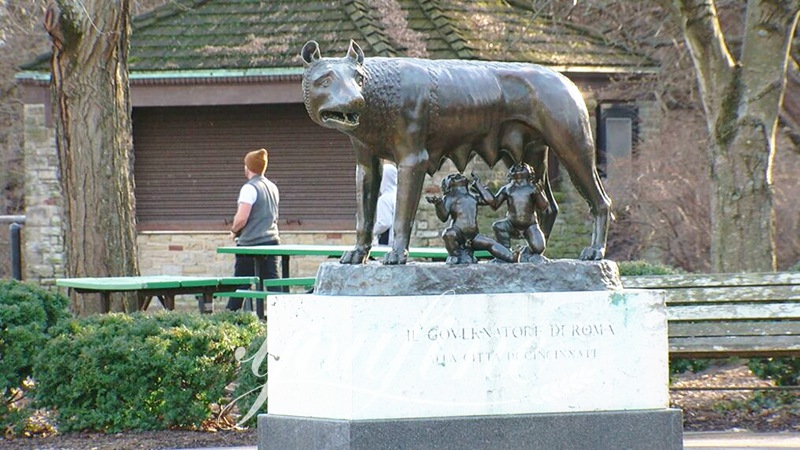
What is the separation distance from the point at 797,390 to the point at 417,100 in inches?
180

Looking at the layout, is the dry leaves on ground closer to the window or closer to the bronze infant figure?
the bronze infant figure

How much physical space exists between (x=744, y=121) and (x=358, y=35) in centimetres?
781

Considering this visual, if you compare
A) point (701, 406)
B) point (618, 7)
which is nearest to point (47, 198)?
point (618, 7)

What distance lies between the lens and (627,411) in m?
6.89

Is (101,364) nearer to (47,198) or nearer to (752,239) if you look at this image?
(752,239)

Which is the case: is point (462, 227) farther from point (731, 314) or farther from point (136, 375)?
point (731, 314)

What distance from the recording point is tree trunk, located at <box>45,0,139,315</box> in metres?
11.9

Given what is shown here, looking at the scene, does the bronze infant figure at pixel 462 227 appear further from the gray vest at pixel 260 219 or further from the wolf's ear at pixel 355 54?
Result: the gray vest at pixel 260 219

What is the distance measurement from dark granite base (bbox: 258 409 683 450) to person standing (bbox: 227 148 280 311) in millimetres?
8409

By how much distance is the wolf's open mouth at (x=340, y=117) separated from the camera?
6.74 m

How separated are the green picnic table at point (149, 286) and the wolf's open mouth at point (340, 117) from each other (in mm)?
4588

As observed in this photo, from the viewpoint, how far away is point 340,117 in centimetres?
677

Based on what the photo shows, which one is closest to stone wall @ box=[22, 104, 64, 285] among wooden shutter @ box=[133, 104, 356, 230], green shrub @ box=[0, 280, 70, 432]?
wooden shutter @ box=[133, 104, 356, 230]

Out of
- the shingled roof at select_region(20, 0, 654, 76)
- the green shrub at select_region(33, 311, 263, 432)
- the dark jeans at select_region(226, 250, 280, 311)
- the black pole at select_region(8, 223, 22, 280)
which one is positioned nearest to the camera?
the green shrub at select_region(33, 311, 263, 432)
